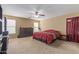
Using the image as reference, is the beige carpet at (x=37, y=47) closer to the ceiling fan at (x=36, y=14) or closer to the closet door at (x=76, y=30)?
the closet door at (x=76, y=30)

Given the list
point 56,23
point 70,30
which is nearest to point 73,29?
point 70,30

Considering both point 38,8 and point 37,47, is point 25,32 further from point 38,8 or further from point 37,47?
point 38,8

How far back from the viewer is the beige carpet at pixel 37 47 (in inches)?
64.7

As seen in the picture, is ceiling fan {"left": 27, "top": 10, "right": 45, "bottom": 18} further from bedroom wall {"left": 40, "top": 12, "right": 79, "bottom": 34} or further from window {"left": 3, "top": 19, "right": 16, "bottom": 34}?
window {"left": 3, "top": 19, "right": 16, "bottom": 34}

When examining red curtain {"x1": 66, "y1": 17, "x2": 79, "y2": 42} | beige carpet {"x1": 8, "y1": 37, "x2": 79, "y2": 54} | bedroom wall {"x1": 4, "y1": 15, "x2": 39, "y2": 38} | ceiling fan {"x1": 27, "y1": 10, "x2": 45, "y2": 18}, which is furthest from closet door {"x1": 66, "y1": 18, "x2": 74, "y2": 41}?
bedroom wall {"x1": 4, "y1": 15, "x2": 39, "y2": 38}

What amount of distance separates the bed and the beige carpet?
99mm

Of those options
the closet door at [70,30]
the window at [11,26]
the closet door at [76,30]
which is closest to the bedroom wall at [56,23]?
the closet door at [70,30]

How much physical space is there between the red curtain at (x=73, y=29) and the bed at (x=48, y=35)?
0.25m

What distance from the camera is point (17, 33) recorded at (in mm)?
1752

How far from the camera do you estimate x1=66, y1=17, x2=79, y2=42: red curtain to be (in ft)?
5.59

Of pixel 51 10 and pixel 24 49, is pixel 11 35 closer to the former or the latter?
pixel 24 49

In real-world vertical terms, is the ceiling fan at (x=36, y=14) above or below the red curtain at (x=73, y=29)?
above

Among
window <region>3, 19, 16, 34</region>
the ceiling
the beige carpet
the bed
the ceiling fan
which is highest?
the ceiling
